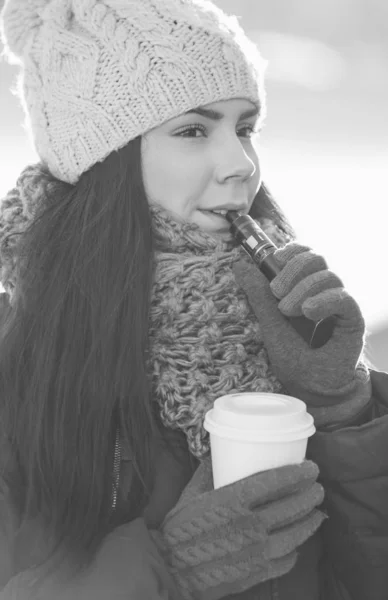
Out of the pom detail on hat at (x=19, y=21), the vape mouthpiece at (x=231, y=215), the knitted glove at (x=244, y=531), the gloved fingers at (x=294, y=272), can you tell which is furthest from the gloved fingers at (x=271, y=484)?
the pom detail on hat at (x=19, y=21)

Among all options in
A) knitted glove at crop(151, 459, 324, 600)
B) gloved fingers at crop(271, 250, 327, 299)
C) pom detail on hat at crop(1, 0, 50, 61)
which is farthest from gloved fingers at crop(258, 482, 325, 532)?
pom detail on hat at crop(1, 0, 50, 61)

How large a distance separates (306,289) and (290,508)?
0.89ft

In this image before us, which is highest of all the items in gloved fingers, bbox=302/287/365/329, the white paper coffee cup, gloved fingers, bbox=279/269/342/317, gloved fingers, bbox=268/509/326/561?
gloved fingers, bbox=279/269/342/317

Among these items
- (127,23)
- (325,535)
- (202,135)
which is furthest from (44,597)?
(127,23)

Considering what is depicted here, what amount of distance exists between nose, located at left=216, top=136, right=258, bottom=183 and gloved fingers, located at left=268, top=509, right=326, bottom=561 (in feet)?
1.61

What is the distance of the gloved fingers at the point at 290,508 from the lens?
69 cm

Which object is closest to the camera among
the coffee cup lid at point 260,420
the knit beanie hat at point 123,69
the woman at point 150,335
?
the coffee cup lid at point 260,420

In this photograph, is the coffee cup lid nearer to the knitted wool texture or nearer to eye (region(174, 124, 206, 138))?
the knitted wool texture

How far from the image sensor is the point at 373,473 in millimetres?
767

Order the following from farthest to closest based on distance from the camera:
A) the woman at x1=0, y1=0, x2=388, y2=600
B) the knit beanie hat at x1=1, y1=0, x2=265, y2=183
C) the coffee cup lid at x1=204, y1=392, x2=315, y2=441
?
1. the knit beanie hat at x1=1, y1=0, x2=265, y2=183
2. the woman at x1=0, y1=0, x2=388, y2=600
3. the coffee cup lid at x1=204, y1=392, x2=315, y2=441

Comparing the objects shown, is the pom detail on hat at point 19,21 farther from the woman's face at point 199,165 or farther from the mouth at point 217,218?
the mouth at point 217,218

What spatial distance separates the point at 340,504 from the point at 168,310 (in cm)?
35

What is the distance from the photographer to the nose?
0.88 metres

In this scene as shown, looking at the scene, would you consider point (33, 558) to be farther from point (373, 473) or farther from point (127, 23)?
point (127, 23)
